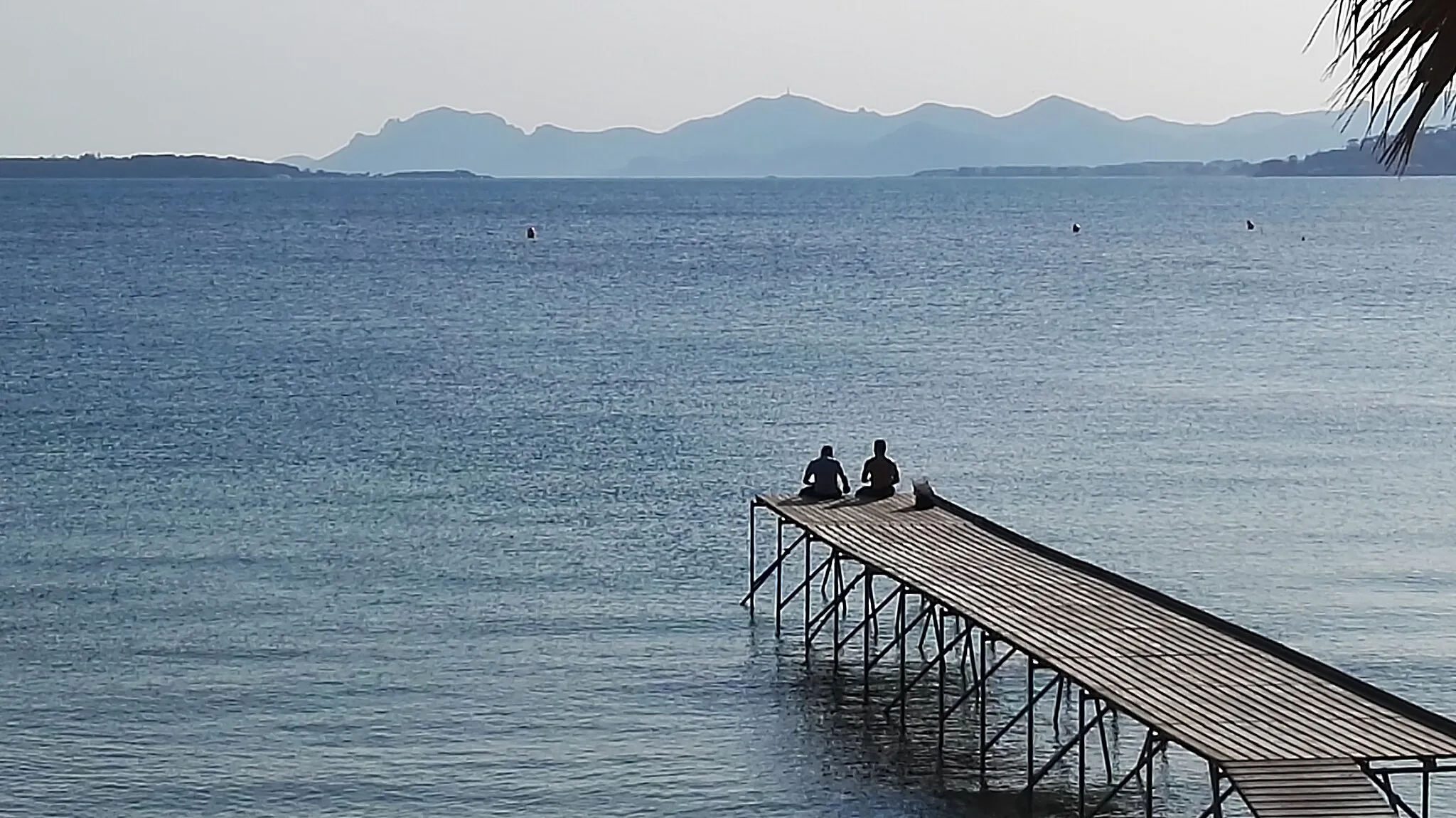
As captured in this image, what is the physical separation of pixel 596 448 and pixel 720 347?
23.5 metres

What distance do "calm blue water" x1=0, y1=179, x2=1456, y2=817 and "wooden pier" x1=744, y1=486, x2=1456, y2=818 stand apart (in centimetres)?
98

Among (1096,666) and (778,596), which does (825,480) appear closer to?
(778,596)

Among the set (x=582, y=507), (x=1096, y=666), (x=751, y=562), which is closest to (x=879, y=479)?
(x=751, y=562)

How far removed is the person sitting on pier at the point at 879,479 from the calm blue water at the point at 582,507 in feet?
7.46

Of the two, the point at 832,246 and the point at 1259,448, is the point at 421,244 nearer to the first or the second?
the point at 832,246

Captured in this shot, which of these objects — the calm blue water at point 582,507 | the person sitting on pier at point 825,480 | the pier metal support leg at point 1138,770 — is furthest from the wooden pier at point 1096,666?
the calm blue water at point 582,507

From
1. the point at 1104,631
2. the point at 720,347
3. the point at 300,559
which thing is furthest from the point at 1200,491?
the point at 720,347

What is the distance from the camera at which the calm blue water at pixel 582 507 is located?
71.6ft

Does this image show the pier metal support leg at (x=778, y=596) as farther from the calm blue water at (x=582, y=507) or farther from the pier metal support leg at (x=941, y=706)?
the pier metal support leg at (x=941, y=706)

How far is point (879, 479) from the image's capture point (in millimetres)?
27812

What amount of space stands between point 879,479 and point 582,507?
9810mm

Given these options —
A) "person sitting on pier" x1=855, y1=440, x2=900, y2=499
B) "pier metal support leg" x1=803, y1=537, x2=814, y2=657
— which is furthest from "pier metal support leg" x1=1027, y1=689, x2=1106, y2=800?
"person sitting on pier" x1=855, y1=440, x2=900, y2=499

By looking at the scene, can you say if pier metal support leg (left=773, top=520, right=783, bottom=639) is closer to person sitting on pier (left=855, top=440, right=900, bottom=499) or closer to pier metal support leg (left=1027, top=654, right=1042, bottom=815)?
person sitting on pier (left=855, top=440, right=900, bottom=499)

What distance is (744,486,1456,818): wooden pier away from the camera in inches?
588
